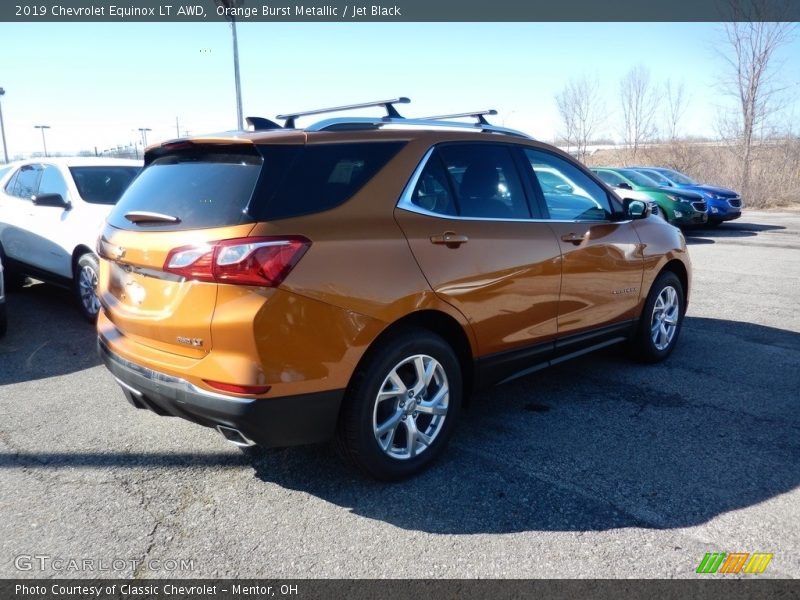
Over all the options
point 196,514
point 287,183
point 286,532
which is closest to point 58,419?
point 196,514

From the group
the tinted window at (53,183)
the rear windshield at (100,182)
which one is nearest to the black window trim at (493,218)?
the rear windshield at (100,182)

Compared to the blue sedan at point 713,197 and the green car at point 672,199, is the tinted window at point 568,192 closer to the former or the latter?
the green car at point 672,199

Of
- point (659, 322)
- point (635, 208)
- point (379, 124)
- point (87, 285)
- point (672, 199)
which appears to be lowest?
point (659, 322)

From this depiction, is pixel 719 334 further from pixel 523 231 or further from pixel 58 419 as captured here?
pixel 58 419

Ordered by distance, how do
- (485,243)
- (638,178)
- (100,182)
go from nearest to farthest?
(485,243)
(100,182)
(638,178)

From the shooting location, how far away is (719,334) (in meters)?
6.23

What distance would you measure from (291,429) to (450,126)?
6.81 ft

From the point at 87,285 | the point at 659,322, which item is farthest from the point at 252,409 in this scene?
the point at 87,285

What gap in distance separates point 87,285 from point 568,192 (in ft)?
16.4

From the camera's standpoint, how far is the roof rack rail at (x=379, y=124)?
3316 millimetres

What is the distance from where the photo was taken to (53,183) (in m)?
7.45

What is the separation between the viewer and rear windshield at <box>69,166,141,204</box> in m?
7.06

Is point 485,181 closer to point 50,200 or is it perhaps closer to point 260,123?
point 260,123

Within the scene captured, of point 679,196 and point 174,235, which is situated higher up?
point 174,235
